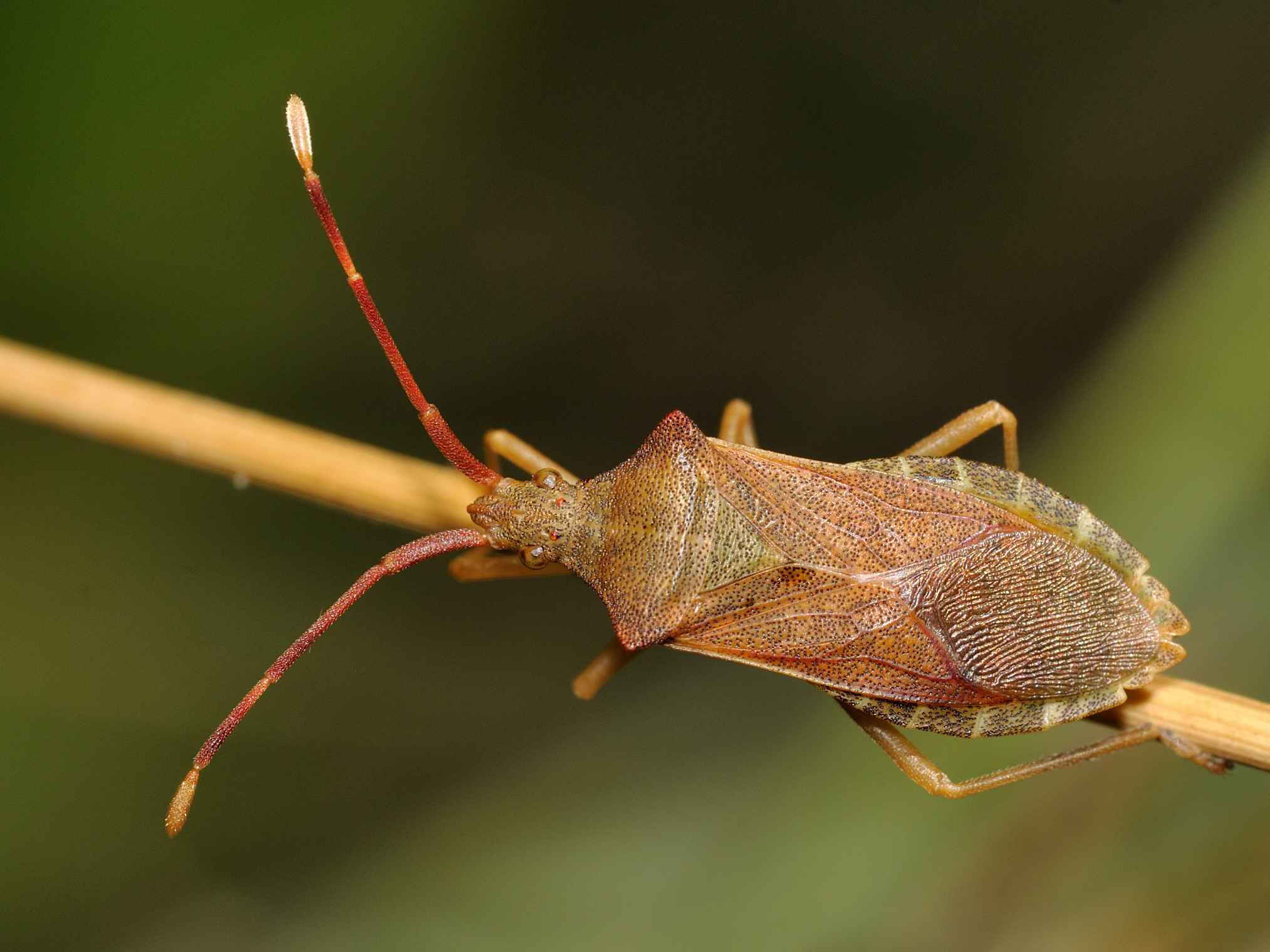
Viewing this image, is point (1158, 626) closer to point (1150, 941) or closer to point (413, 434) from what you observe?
point (1150, 941)

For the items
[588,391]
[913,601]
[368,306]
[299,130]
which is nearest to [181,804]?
[368,306]

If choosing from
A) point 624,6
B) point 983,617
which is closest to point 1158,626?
point 983,617

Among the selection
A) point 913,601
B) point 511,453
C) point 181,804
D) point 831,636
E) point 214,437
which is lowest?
point 181,804

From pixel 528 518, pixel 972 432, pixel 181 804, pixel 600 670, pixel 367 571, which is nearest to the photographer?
pixel 181 804

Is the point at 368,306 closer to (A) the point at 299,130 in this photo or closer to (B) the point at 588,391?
(A) the point at 299,130

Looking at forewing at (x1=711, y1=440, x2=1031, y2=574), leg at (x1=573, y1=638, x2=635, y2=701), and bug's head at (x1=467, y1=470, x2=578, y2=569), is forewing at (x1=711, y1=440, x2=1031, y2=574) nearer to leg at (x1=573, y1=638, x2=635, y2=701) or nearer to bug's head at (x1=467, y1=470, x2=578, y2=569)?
bug's head at (x1=467, y1=470, x2=578, y2=569)

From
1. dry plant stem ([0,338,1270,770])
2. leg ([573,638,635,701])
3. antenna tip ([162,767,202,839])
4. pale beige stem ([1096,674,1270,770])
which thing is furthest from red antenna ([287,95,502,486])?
pale beige stem ([1096,674,1270,770])
